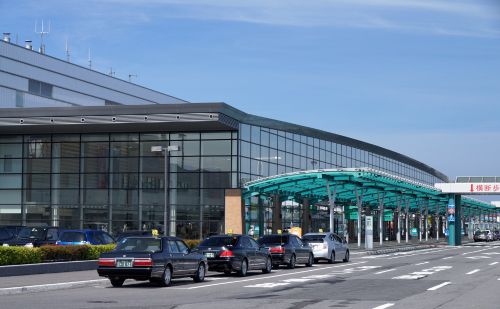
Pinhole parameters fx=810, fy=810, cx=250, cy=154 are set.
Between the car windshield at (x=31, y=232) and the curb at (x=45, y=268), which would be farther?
the car windshield at (x=31, y=232)

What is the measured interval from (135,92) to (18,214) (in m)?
33.7

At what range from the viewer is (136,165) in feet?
179

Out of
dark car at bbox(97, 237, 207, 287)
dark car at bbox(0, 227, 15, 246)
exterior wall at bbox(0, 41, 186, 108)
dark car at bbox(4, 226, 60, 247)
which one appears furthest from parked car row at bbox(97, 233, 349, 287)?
exterior wall at bbox(0, 41, 186, 108)

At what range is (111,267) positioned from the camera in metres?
22.8

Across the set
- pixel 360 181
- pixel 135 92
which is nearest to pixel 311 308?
pixel 360 181

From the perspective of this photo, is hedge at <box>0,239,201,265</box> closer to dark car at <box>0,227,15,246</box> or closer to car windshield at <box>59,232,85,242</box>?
car windshield at <box>59,232,85,242</box>

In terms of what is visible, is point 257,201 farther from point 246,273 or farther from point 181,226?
point 246,273

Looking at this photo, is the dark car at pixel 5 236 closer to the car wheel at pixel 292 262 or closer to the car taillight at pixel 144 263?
the car wheel at pixel 292 262

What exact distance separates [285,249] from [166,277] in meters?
10.6

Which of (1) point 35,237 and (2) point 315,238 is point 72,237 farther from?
(2) point 315,238

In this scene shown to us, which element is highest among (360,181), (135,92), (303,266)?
(135,92)

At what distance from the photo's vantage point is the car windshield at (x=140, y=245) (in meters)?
23.3

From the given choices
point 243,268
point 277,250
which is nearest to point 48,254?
point 243,268

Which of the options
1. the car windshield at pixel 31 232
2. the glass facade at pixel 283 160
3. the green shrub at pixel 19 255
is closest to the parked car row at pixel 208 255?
the green shrub at pixel 19 255
